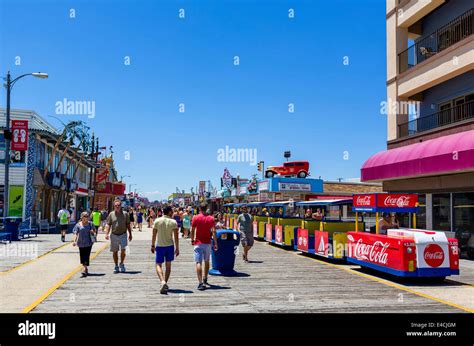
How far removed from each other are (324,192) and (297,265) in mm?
33094

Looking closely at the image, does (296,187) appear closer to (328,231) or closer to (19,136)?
(19,136)

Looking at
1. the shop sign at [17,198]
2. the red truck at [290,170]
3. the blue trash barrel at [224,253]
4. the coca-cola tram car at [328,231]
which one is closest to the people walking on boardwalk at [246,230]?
the blue trash barrel at [224,253]

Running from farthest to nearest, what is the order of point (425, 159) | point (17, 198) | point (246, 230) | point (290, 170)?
point (290, 170), point (17, 198), point (425, 159), point (246, 230)

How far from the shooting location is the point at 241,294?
9.76 m

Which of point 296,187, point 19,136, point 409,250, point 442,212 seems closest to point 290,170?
point 296,187

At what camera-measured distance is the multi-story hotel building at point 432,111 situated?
18781 mm

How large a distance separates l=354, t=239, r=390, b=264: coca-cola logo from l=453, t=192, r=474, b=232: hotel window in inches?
299

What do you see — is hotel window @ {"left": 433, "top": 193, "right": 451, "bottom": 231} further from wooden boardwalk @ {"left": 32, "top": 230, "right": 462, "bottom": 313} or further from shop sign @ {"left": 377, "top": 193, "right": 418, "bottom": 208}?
wooden boardwalk @ {"left": 32, "top": 230, "right": 462, "bottom": 313}

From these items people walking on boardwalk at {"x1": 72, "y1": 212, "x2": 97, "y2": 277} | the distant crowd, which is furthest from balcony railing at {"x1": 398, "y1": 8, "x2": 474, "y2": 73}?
people walking on boardwalk at {"x1": 72, "y1": 212, "x2": 97, "y2": 277}

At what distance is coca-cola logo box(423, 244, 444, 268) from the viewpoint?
11414mm

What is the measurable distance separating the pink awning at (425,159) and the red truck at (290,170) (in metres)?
21.6

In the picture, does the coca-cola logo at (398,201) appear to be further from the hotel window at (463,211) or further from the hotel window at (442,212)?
the hotel window at (442,212)

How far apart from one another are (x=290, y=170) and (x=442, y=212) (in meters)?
26.1

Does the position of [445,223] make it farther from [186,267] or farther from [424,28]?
[186,267]
